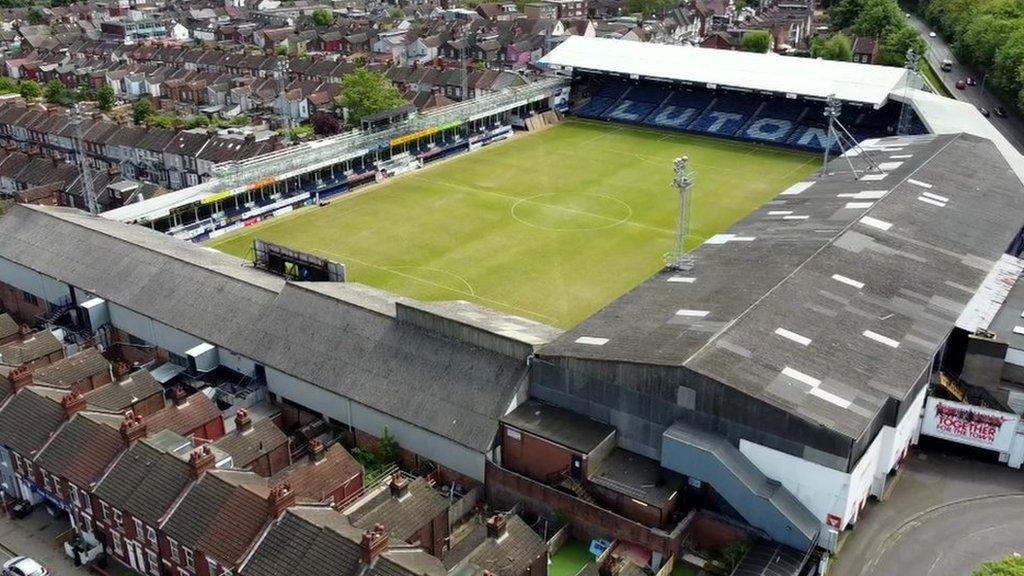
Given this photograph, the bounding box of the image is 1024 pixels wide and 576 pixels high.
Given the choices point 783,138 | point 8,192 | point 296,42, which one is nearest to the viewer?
point 8,192

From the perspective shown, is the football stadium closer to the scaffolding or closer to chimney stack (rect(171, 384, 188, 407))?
the scaffolding

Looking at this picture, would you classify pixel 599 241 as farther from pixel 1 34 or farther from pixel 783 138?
pixel 1 34

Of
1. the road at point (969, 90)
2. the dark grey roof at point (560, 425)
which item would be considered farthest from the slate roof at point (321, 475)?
the road at point (969, 90)

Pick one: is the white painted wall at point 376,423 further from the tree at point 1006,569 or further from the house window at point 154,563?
the tree at point 1006,569

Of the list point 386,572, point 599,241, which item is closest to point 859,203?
point 599,241

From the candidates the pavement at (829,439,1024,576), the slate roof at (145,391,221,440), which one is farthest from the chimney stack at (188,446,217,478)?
the pavement at (829,439,1024,576)

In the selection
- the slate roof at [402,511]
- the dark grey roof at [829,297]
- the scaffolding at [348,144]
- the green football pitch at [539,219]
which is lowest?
the green football pitch at [539,219]

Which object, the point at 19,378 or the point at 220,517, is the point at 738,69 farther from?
the point at 220,517
